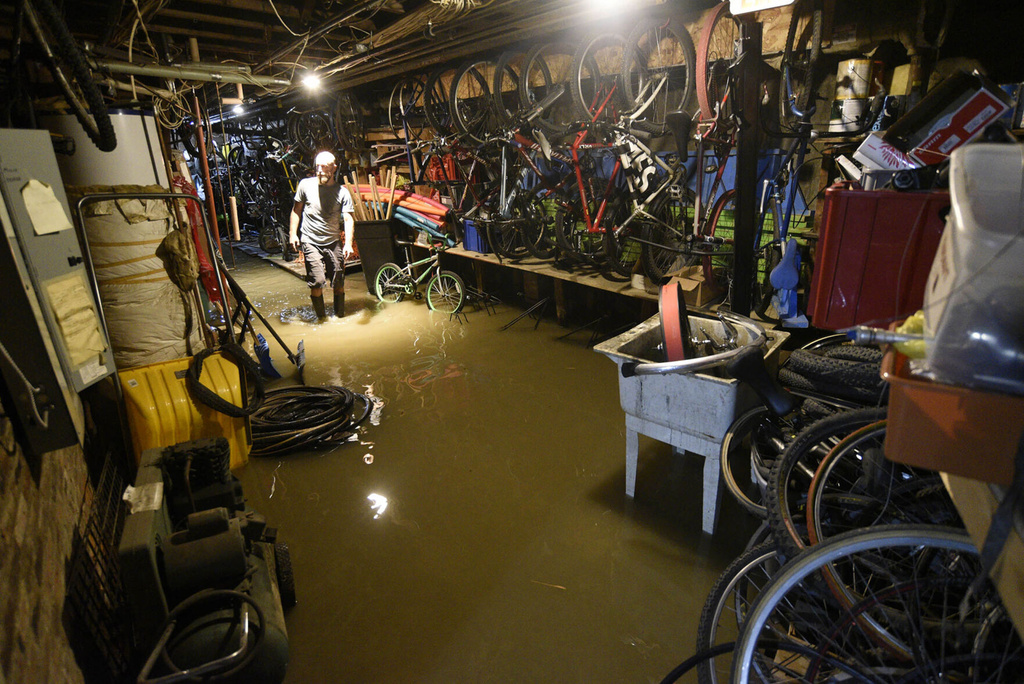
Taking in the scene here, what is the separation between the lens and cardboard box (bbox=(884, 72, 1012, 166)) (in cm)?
149

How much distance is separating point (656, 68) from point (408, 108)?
4.75 m

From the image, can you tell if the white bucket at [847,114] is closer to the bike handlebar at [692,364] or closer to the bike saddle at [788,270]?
the bike saddle at [788,270]

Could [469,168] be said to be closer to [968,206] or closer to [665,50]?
[665,50]

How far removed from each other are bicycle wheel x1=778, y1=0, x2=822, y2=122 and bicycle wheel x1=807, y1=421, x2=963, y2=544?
3.17 m

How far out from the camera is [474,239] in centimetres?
741

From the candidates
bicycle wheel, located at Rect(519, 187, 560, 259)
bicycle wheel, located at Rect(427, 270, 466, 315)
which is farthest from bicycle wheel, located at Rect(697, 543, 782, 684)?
bicycle wheel, located at Rect(427, 270, 466, 315)

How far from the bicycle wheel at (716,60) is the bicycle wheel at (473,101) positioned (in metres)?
3.03

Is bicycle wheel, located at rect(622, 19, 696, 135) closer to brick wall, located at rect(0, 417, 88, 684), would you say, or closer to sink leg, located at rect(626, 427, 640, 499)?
sink leg, located at rect(626, 427, 640, 499)

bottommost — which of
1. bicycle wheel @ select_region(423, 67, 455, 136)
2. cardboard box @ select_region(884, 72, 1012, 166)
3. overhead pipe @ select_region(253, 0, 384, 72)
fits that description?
cardboard box @ select_region(884, 72, 1012, 166)

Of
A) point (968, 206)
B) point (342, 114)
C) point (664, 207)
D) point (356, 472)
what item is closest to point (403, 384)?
point (356, 472)

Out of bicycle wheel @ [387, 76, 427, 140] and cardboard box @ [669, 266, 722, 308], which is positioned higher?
bicycle wheel @ [387, 76, 427, 140]

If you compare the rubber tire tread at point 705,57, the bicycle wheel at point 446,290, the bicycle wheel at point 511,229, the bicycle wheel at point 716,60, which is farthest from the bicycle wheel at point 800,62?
the bicycle wheel at point 446,290

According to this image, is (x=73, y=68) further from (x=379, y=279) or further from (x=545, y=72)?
(x=379, y=279)

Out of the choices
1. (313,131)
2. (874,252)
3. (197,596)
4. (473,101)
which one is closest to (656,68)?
(473,101)
